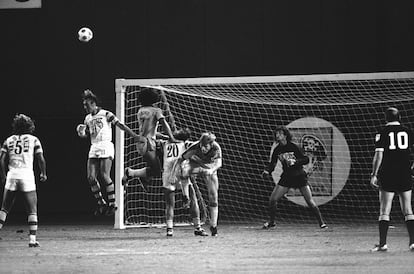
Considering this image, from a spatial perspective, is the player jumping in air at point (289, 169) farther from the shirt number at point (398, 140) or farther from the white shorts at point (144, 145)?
the shirt number at point (398, 140)

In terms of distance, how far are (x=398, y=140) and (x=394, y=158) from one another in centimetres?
25

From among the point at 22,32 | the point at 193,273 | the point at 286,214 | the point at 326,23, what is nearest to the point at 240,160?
the point at 286,214

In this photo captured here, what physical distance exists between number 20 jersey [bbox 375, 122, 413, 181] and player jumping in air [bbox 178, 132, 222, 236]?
3625 millimetres

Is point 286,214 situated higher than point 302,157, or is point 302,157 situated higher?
point 302,157

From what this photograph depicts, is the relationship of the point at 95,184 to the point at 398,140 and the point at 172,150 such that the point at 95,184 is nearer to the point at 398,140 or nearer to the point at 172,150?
the point at 172,150

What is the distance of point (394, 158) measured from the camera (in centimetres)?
1222

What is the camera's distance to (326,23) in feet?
68.0

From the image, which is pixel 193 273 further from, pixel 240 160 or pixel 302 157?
pixel 240 160

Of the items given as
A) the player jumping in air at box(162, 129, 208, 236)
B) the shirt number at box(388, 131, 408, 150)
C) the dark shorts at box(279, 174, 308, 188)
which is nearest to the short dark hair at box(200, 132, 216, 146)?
the player jumping in air at box(162, 129, 208, 236)

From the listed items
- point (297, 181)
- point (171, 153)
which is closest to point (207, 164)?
point (171, 153)

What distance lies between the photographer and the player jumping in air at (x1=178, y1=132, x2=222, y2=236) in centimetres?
1516

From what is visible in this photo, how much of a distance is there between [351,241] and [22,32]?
10.5 meters

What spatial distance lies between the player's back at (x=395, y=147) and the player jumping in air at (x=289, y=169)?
5070 millimetres

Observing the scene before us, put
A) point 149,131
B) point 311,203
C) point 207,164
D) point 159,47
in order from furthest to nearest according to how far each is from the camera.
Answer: point 159,47, point 311,203, point 207,164, point 149,131
